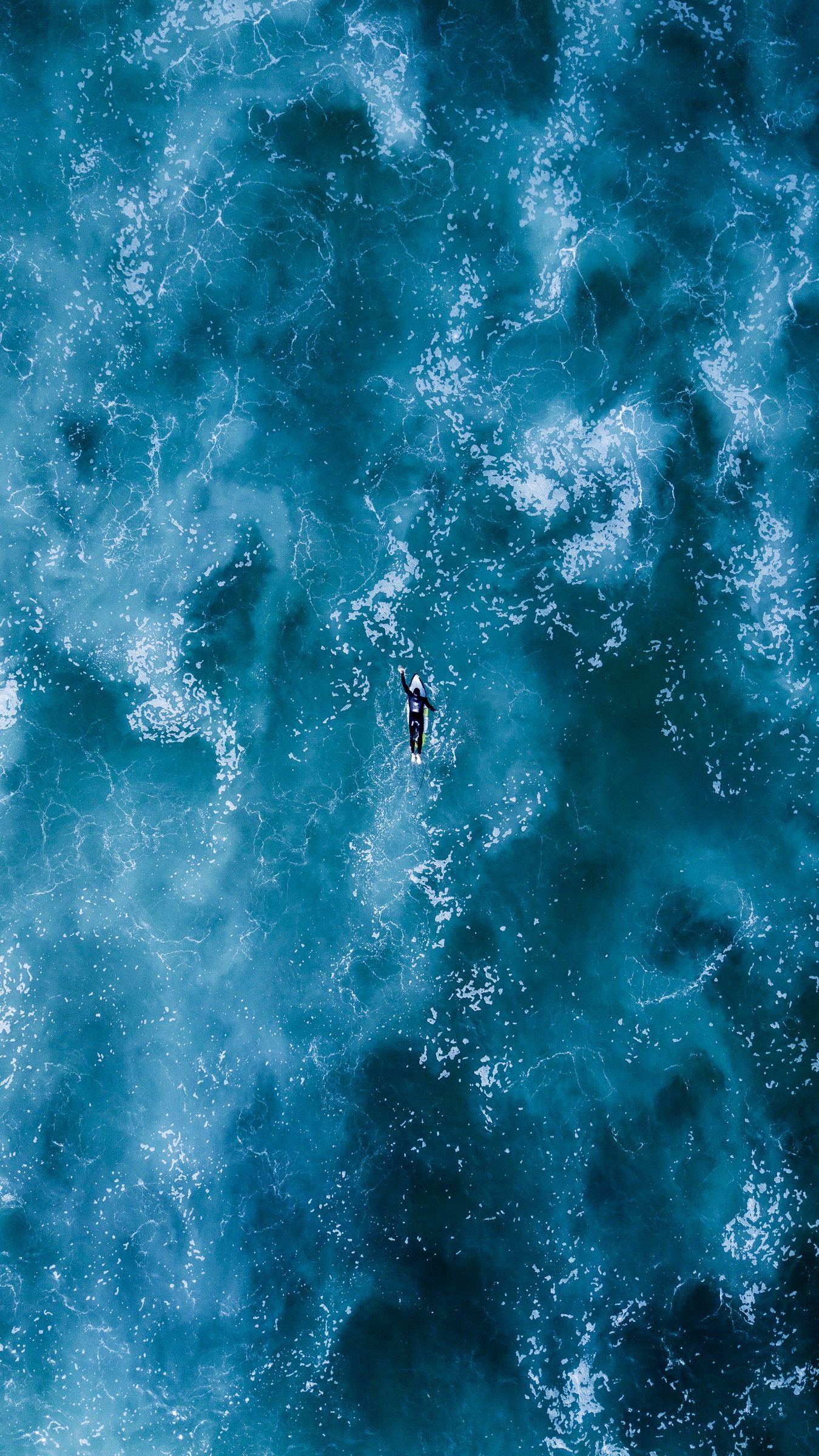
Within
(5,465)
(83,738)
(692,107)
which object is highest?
(692,107)

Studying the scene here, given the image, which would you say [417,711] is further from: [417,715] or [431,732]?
[431,732]

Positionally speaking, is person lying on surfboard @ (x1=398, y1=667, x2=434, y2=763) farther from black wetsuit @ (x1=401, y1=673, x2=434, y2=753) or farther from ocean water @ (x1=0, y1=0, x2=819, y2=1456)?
ocean water @ (x1=0, y1=0, x2=819, y2=1456)

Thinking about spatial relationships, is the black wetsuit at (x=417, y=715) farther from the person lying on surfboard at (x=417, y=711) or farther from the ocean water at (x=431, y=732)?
the ocean water at (x=431, y=732)

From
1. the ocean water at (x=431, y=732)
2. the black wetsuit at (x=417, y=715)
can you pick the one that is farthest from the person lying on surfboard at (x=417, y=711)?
the ocean water at (x=431, y=732)

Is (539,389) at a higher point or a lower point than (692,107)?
lower

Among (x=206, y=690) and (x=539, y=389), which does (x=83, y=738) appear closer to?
(x=206, y=690)

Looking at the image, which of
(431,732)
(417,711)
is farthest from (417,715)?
(431,732)

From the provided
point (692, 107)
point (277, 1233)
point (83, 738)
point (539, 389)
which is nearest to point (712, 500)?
point (539, 389)
